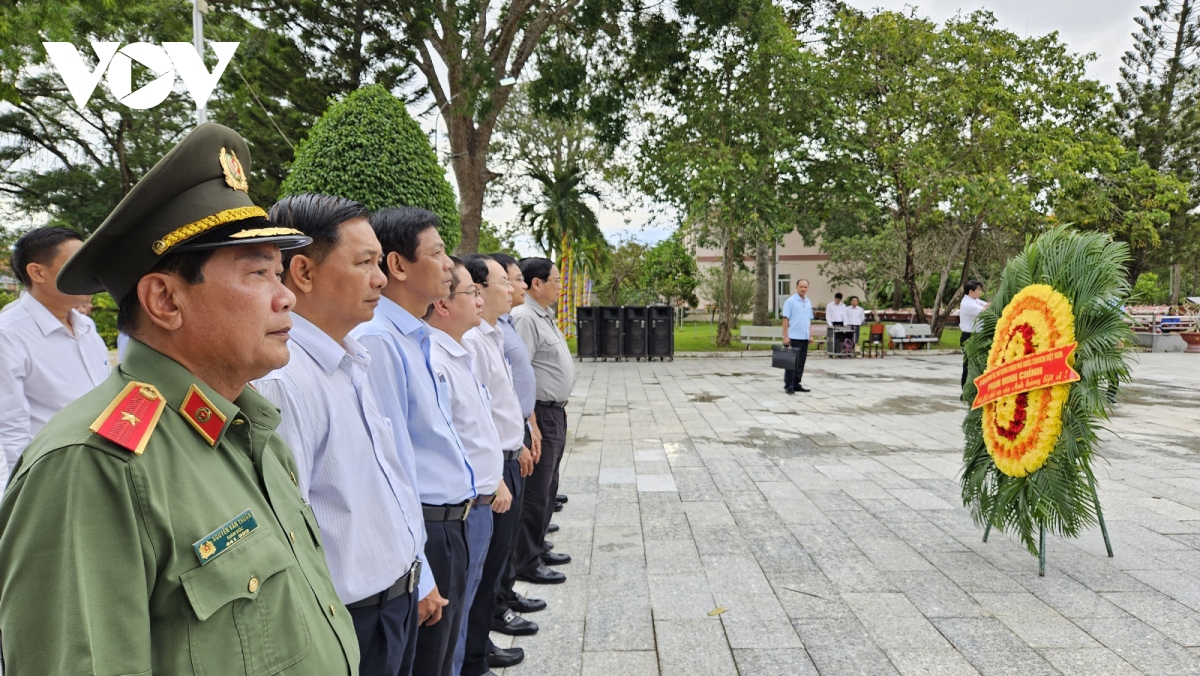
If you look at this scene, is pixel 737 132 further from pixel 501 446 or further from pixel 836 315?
pixel 501 446

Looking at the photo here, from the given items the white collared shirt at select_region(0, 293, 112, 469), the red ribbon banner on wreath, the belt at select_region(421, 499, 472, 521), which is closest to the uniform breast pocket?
the belt at select_region(421, 499, 472, 521)

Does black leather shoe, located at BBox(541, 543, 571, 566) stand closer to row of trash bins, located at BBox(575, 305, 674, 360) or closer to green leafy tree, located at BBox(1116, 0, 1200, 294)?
row of trash bins, located at BBox(575, 305, 674, 360)

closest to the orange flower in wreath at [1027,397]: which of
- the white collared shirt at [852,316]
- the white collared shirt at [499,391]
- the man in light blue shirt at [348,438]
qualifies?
the white collared shirt at [499,391]

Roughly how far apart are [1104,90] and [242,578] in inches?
1009

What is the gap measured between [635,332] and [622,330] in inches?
13.2

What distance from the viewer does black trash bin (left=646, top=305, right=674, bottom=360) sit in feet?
62.1

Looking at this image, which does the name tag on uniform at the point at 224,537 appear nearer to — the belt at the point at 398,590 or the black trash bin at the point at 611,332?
the belt at the point at 398,590

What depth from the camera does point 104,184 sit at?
22.5 metres

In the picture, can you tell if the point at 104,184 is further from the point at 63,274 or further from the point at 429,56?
the point at 63,274

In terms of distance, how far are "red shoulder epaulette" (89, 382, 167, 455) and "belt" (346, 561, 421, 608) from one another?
91 centimetres

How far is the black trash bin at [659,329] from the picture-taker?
18.9 metres

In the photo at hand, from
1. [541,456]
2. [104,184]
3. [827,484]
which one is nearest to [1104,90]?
[827,484]

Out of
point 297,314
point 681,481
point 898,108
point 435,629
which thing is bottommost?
point 681,481

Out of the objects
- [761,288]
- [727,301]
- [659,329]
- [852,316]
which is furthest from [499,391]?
[761,288]
